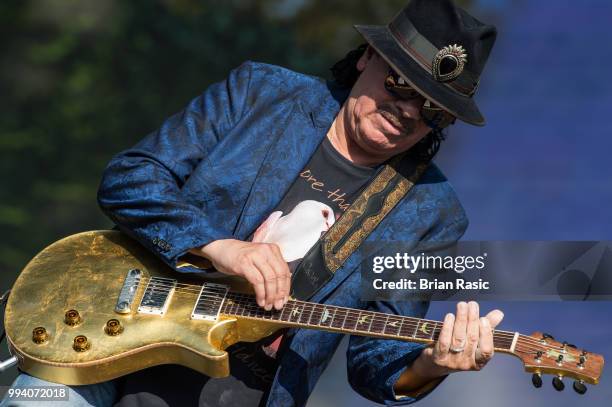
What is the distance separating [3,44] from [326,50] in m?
1.34

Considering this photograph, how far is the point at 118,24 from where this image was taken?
561cm

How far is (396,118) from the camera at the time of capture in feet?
11.4

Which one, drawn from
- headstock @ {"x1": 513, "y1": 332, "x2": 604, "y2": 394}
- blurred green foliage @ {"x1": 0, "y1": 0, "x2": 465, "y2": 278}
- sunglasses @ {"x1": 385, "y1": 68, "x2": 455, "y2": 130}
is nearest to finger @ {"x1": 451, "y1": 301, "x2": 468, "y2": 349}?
headstock @ {"x1": 513, "y1": 332, "x2": 604, "y2": 394}

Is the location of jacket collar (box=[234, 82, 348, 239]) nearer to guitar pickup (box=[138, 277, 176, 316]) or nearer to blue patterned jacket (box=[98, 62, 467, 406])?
blue patterned jacket (box=[98, 62, 467, 406])

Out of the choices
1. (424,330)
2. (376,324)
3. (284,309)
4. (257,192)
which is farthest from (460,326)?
(257,192)

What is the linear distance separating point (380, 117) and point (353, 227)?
0.31 m

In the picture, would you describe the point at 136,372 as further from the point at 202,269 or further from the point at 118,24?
the point at 118,24

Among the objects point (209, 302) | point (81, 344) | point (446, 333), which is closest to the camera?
point (446, 333)

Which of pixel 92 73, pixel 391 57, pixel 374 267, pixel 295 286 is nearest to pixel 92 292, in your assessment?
pixel 295 286

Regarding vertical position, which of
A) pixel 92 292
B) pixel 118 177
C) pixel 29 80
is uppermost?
pixel 118 177

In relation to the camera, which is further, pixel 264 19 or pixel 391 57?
pixel 264 19

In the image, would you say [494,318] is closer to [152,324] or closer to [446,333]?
[446,333]

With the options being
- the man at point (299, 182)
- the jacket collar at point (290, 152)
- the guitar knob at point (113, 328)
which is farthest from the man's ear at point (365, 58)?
the guitar knob at point (113, 328)

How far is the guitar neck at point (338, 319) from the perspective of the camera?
328cm
